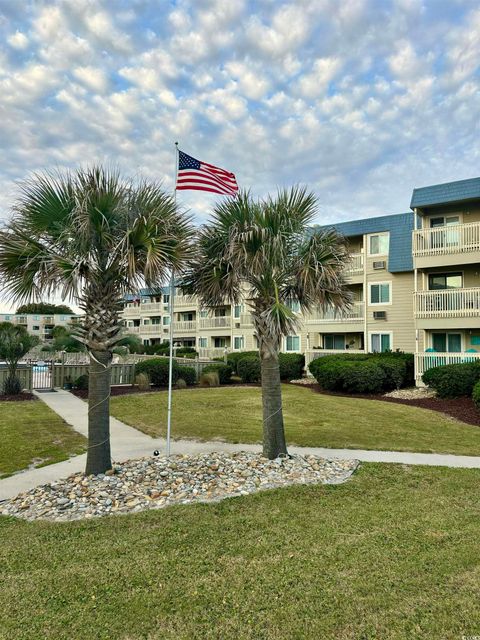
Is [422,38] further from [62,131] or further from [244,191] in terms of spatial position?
[62,131]

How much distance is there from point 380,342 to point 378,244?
5740mm

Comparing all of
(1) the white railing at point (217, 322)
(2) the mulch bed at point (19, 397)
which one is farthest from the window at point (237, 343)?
(2) the mulch bed at point (19, 397)

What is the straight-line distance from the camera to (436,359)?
19188 mm

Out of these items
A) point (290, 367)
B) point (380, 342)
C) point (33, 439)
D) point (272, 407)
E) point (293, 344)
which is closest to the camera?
point (272, 407)

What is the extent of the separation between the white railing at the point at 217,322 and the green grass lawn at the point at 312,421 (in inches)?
755

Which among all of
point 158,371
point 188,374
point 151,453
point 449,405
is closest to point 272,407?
point 151,453

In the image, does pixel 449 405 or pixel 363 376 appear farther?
pixel 363 376

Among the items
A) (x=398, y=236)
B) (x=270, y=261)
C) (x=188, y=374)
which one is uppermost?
(x=398, y=236)

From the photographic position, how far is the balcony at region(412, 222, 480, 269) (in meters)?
18.8

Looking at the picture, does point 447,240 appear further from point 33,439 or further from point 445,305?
point 33,439

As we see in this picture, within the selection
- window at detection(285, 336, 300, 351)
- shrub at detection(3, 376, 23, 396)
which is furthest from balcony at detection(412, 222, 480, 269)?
shrub at detection(3, 376, 23, 396)

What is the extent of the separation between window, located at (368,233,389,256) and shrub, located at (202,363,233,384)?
35.5 feet

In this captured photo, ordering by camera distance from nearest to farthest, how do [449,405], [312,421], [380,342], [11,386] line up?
1. [312,421]
2. [449,405]
3. [11,386]
4. [380,342]

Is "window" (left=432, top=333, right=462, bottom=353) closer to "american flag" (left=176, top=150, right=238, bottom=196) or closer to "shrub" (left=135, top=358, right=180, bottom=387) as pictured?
"shrub" (left=135, top=358, right=180, bottom=387)
